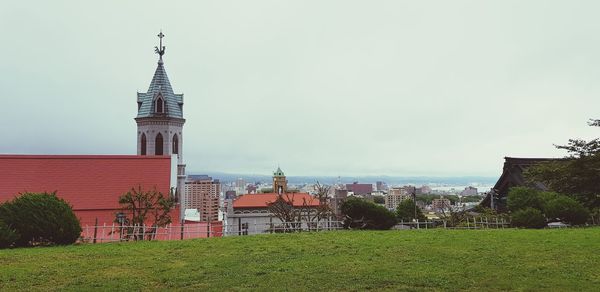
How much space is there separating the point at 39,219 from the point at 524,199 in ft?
92.5

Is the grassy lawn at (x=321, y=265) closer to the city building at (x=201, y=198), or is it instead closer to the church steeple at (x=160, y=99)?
the church steeple at (x=160, y=99)

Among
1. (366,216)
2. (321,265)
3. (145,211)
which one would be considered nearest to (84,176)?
(145,211)

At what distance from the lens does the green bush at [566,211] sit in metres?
27.4

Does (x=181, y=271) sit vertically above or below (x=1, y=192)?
below

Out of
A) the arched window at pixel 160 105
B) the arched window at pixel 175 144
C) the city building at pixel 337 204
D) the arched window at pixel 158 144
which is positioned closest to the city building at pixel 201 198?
the city building at pixel 337 204

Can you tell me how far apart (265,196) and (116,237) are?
40.2m

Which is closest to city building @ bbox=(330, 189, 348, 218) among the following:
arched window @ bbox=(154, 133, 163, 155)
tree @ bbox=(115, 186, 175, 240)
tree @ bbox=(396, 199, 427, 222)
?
tree @ bbox=(396, 199, 427, 222)

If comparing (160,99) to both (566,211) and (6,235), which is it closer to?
(6,235)

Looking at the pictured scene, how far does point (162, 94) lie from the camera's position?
4359cm

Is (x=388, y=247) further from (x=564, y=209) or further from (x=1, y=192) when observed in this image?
(x=1, y=192)

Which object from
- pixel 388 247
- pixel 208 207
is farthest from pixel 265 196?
pixel 388 247

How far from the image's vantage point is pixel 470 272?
11906 mm

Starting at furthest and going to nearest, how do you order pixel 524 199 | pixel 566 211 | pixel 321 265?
pixel 524 199 < pixel 566 211 < pixel 321 265

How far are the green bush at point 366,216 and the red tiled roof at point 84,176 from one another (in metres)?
11.9
